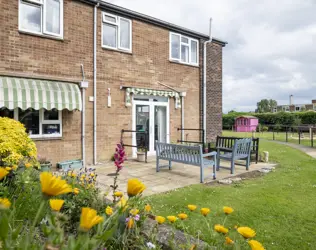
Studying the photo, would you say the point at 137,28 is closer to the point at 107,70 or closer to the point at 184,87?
the point at 107,70

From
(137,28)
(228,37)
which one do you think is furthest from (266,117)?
(137,28)

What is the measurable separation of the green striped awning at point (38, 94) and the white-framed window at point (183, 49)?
5.69 m

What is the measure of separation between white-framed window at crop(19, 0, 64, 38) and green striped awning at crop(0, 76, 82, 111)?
5.84 feet

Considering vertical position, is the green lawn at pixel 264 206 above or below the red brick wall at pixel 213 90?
below

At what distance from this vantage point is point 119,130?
35.1ft

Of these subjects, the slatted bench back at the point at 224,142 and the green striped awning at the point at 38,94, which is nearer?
the green striped awning at the point at 38,94

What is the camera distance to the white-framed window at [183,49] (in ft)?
42.0

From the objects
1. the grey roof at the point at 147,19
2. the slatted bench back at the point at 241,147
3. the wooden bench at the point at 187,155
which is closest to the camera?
the wooden bench at the point at 187,155

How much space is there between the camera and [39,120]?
28.5 feet

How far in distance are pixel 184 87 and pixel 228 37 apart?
4.81 meters

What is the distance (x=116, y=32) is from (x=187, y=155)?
6.43 m

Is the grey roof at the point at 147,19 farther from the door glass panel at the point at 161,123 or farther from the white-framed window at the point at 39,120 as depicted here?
the white-framed window at the point at 39,120

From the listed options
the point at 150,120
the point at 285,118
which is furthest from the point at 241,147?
the point at 285,118

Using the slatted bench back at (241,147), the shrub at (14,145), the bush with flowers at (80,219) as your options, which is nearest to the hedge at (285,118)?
the slatted bench back at (241,147)
